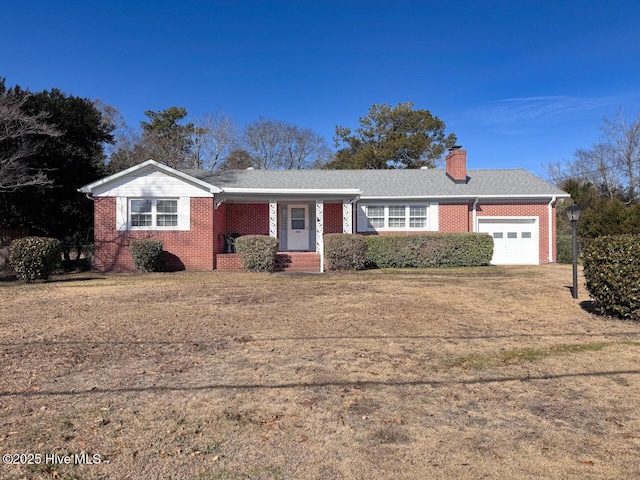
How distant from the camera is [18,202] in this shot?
1652cm

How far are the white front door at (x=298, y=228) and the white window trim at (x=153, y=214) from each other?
465 centimetres

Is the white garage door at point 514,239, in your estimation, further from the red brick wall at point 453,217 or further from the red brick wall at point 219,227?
the red brick wall at point 219,227

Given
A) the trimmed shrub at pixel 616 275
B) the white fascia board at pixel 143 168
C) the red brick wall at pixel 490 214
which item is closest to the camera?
the trimmed shrub at pixel 616 275

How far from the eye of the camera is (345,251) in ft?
47.6

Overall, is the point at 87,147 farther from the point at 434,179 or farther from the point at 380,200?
the point at 434,179

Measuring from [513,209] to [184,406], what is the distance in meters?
18.1

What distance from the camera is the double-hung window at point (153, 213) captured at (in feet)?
51.4

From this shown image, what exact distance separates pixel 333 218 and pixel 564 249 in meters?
10.1

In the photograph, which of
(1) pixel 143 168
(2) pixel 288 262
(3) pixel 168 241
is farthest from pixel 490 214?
(1) pixel 143 168

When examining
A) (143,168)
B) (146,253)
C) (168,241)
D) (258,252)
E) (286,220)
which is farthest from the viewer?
(286,220)

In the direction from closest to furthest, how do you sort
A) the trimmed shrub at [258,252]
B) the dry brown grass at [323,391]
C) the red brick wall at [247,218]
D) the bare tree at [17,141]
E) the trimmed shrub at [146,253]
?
the dry brown grass at [323,391] < the bare tree at [17,141] < the trimmed shrub at [258,252] < the trimmed shrub at [146,253] < the red brick wall at [247,218]

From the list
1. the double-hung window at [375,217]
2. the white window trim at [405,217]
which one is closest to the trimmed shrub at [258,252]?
the white window trim at [405,217]

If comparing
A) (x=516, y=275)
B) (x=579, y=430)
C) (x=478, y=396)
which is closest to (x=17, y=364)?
(x=478, y=396)

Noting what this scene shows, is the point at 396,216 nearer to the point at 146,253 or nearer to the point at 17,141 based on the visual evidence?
the point at 146,253
